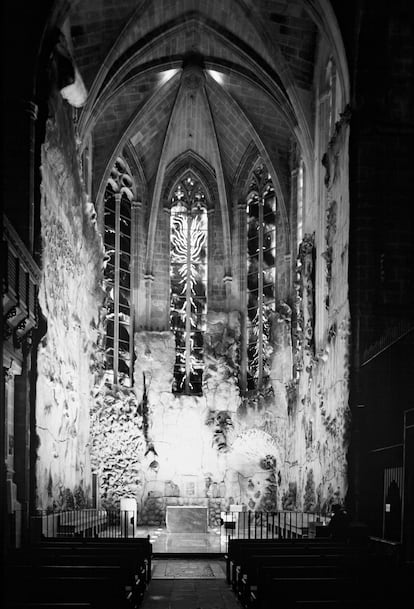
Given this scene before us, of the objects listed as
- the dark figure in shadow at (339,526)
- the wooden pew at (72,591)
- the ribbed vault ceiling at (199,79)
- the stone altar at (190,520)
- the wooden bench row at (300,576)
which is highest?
the ribbed vault ceiling at (199,79)

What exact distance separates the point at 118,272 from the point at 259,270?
5.28 metres

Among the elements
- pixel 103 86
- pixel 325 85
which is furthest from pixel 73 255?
pixel 325 85

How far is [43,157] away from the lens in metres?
18.9

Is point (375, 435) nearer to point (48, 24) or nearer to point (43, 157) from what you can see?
point (43, 157)

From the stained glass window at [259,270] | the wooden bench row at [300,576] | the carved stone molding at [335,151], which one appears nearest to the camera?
the wooden bench row at [300,576]

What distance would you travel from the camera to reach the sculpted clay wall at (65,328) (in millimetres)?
19031

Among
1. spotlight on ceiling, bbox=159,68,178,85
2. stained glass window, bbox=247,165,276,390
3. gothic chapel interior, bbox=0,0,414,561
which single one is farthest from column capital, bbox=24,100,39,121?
stained glass window, bbox=247,165,276,390

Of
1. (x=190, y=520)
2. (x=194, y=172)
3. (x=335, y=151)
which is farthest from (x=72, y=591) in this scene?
(x=194, y=172)

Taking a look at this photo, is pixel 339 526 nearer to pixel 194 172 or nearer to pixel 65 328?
pixel 65 328

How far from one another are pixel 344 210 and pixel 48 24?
26.2 ft

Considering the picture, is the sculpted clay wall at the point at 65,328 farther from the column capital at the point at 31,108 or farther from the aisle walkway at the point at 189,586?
the aisle walkway at the point at 189,586

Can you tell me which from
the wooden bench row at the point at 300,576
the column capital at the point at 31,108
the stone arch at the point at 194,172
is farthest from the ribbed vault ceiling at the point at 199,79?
the wooden bench row at the point at 300,576

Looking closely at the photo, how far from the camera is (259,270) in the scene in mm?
31906

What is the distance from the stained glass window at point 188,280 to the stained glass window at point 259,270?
1.93 meters
